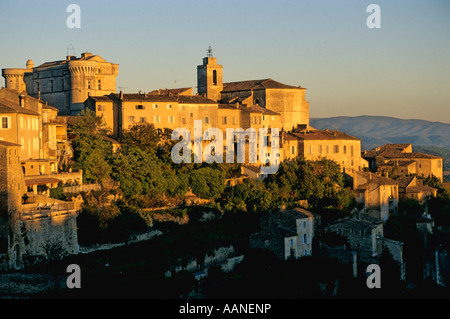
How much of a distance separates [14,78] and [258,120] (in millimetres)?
21886

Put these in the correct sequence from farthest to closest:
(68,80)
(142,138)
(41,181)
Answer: (68,80), (142,138), (41,181)

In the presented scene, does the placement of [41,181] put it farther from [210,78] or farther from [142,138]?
[210,78]

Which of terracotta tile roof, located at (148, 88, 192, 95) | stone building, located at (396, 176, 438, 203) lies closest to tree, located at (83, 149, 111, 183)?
terracotta tile roof, located at (148, 88, 192, 95)

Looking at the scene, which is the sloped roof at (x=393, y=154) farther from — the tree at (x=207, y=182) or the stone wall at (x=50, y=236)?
the stone wall at (x=50, y=236)

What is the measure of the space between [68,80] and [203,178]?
21117 millimetres

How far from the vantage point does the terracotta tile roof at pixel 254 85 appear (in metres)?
60.0

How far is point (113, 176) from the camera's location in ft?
133

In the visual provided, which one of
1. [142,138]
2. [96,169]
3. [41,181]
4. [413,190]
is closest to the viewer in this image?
[41,181]

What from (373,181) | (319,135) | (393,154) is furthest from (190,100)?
(393,154)

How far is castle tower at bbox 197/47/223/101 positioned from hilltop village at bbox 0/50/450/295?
0.34 ft

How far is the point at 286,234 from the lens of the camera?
125 ft

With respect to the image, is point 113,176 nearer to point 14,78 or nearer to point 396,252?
point 396,252

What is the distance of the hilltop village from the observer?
34.8 m
